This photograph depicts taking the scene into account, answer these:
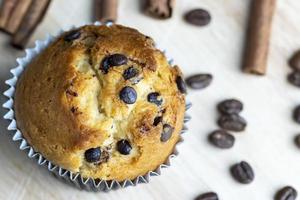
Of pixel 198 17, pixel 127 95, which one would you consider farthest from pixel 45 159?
pixel 198 17

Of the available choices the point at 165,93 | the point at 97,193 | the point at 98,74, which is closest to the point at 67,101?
the point at 98,74

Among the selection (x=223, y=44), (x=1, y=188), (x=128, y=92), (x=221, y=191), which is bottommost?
(x=1, y=188)

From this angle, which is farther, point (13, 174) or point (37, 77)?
point (13, 174)

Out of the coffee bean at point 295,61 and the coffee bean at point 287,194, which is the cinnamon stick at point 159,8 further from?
the coffee bean at point 287,194

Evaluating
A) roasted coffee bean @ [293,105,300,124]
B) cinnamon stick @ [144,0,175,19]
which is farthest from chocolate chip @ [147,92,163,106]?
roasted coffee bean @ [293,105,300,124]

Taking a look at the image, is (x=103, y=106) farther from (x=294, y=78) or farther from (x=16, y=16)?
(x=294, y=78)

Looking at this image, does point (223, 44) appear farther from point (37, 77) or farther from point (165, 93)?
point (37, 77)

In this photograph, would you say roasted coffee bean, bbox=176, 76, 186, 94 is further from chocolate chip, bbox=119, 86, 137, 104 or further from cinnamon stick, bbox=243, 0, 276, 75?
cinnamon stick, bbox=243, 0, 276, 75

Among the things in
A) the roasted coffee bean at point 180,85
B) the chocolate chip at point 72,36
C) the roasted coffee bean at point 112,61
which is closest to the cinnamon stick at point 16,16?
the chocolate chip at point 72,36
